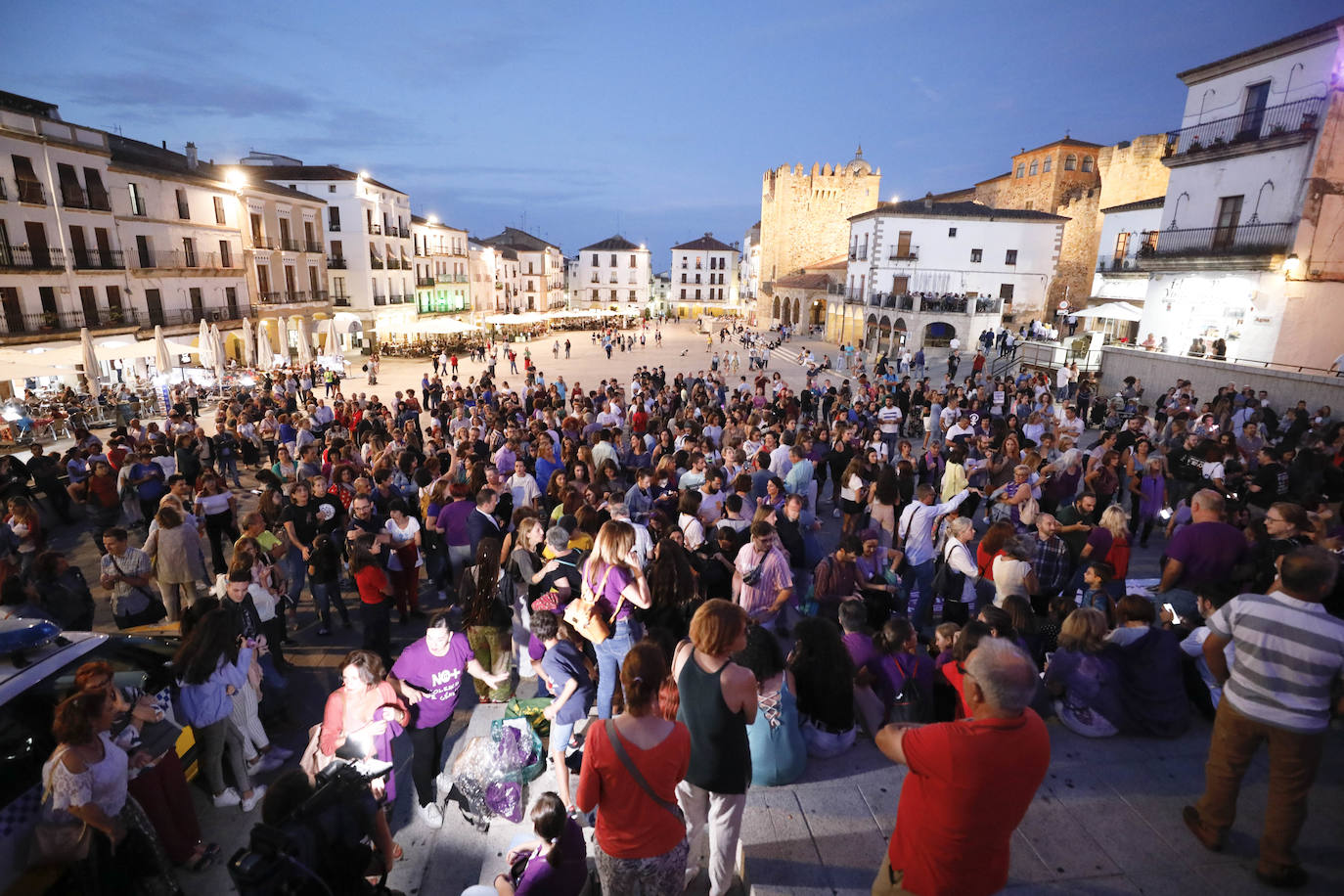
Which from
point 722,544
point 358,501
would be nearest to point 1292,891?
point 722,544

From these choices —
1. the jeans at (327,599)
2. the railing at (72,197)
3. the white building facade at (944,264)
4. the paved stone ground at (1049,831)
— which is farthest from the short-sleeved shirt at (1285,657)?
the white building facade at (944,264)

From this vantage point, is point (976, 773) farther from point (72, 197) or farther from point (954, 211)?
point (954, 211)

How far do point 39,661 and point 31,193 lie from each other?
26.0 meters

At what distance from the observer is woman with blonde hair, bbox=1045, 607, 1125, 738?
4039mm

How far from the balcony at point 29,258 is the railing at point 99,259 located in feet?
1.77

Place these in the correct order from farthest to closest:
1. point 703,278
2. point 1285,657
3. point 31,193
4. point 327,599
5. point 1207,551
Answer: point 703,278 < point 31,193 < point 327,599 < point 1207,551 < point 1285,657

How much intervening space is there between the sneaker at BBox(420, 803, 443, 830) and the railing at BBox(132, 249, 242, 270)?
95.1 feet

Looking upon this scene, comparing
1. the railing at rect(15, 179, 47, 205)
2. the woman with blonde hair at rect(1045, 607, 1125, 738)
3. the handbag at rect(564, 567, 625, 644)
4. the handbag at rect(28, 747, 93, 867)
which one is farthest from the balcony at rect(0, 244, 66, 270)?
the woman with blonde hair at rect(1045, 607, 1125, 738)

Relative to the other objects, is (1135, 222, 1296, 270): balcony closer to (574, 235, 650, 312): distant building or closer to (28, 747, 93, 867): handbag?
(28, 747, 93, 867): handbag

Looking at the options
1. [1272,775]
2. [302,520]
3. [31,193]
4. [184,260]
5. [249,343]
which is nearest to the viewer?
[1272,775]

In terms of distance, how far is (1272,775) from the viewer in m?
2.92

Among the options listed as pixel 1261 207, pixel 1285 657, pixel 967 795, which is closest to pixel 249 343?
pixel 967 795

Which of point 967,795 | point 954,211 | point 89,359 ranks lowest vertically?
point 89,359

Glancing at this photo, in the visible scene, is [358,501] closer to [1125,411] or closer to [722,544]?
[722,544]
